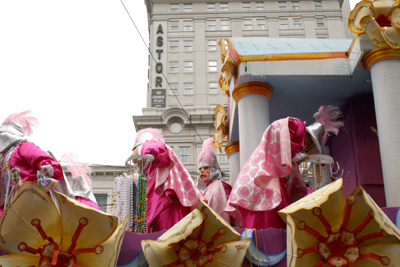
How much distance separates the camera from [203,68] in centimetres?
2895

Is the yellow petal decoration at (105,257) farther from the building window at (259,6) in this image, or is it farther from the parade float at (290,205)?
the building window at (259,6)

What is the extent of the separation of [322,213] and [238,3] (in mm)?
28597

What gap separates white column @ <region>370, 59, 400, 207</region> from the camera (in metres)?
4.54

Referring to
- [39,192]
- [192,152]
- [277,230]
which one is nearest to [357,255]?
[277,230]

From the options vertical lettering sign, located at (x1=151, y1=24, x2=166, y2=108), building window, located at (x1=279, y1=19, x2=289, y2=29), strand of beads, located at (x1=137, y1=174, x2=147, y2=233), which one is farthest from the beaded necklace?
building window, located at (x1=279, y1=19, x2=289, y2=29)

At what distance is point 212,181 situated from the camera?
6.09 metres

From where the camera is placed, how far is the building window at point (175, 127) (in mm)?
25109

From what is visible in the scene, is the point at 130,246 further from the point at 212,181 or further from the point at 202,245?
the point at 212,181

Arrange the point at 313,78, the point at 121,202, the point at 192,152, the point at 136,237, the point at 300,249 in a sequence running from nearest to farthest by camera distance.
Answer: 1. the point at 300,249
2. the point at 136,237
3. the point at 121,202
4. the point at 313,78
5. the point at 192,152

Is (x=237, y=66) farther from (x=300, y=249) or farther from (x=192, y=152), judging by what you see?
(x=192, y=152)

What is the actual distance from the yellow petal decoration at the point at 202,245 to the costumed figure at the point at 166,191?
891 mm

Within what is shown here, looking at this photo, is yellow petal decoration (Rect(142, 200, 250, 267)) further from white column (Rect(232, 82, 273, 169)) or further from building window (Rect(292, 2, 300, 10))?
building window (Rect(292, 2, 300, 10))

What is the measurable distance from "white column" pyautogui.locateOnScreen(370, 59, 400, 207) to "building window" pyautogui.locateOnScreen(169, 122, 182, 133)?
20307 millimetres

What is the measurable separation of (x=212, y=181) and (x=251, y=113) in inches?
43.5
